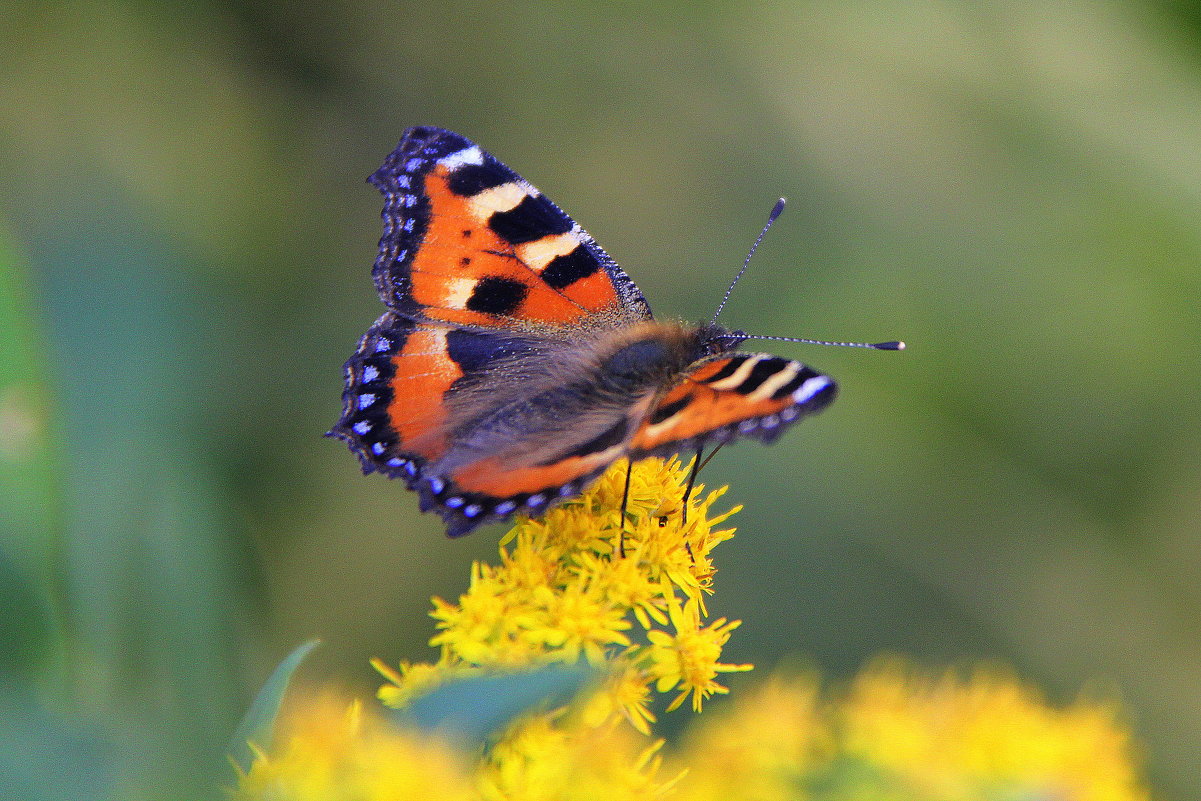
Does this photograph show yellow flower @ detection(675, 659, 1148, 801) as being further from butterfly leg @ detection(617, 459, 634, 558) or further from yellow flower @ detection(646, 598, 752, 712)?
butterfly leg @ detection(617, 459, 634, 558)

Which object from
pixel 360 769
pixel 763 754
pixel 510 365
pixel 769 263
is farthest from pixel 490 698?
pixel 769 263

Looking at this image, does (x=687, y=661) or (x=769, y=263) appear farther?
(x=769, y=263)

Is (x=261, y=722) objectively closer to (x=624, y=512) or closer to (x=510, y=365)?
(x=624, y=512)

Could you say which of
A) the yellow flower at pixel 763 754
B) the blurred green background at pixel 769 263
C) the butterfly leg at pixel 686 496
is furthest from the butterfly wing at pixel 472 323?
the blurred green background at pixel 769 263

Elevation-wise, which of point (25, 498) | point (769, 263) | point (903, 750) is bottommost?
point (25, 498)

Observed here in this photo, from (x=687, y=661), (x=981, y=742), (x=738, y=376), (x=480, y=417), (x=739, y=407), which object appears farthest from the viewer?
(x=480, y=417)

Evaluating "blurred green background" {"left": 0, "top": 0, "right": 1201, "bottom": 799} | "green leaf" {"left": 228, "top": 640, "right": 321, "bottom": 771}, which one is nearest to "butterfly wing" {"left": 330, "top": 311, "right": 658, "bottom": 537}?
"green leaf" {"left": 228, "top": 640, "right": 321, "bottom": 771}

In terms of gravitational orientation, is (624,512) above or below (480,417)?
above

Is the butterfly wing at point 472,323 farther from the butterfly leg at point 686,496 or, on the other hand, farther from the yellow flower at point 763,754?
the yellow flower at point 763,754

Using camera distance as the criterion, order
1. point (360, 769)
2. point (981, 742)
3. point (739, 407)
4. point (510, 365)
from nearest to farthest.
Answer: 1. point (360, 769)
2. point (981, 742)
3. point (739, 407)
4. point (510, 365)
